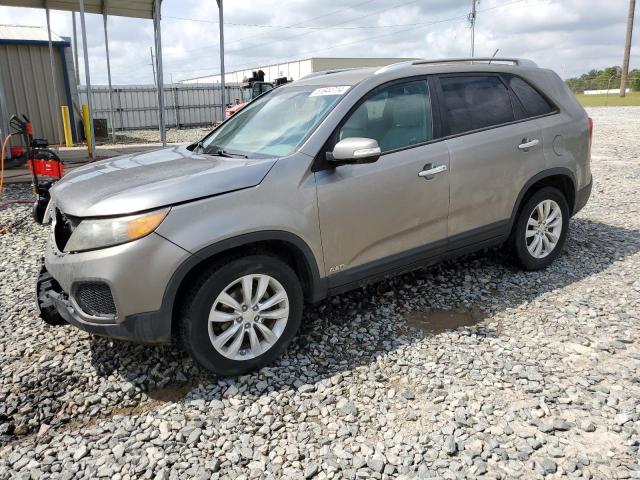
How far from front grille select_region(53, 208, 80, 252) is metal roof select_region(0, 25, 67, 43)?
48.9ft

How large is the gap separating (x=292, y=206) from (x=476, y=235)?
175cm

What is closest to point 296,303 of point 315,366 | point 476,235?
point 315,366

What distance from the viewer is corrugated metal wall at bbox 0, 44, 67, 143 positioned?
50.4ft

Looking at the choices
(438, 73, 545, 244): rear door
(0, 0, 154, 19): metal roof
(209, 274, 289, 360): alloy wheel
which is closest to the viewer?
(209, 274, 289, 360): alloy wheel

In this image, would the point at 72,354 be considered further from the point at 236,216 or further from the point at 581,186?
the point at 581,186

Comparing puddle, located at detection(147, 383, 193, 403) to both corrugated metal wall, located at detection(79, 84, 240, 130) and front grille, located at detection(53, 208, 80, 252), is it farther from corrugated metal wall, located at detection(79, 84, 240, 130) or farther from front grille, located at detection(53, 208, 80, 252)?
corrugated metal wall, located at detection(79, 84, 240, 130)

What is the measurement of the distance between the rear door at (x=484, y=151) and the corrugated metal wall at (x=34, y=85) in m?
14.9

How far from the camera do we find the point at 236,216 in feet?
9.95

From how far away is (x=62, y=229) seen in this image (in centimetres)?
330

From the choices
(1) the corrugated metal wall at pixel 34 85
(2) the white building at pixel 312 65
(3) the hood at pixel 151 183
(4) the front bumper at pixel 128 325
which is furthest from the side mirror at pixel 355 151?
(2) the white building at pixel 312 65

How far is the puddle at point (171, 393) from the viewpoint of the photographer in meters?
3.14

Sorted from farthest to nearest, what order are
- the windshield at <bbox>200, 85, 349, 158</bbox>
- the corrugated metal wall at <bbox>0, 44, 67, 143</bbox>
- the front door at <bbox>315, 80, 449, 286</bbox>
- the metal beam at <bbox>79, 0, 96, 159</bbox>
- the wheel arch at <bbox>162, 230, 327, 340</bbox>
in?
1. the corrugated metal wall at <bbox>0, 44, 67, 143</bbox>
2. the metal beam at <bbox>79, 0, 96, 159</bbox>
3. the windshield at <bbox>200, 85, 349, 158</bbox>
4. the front door at <bbox>315, 80, 449, 286</bbox>
5. the wheel arch at <bbox>162, 230, 327, 340</bbox>

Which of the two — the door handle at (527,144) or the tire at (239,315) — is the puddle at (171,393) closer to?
the tire at (239,315)

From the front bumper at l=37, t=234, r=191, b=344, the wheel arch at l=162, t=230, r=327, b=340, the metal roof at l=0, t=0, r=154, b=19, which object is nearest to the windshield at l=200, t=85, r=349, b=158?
the wheel arch at l=162, t=230, r=327, b=340
